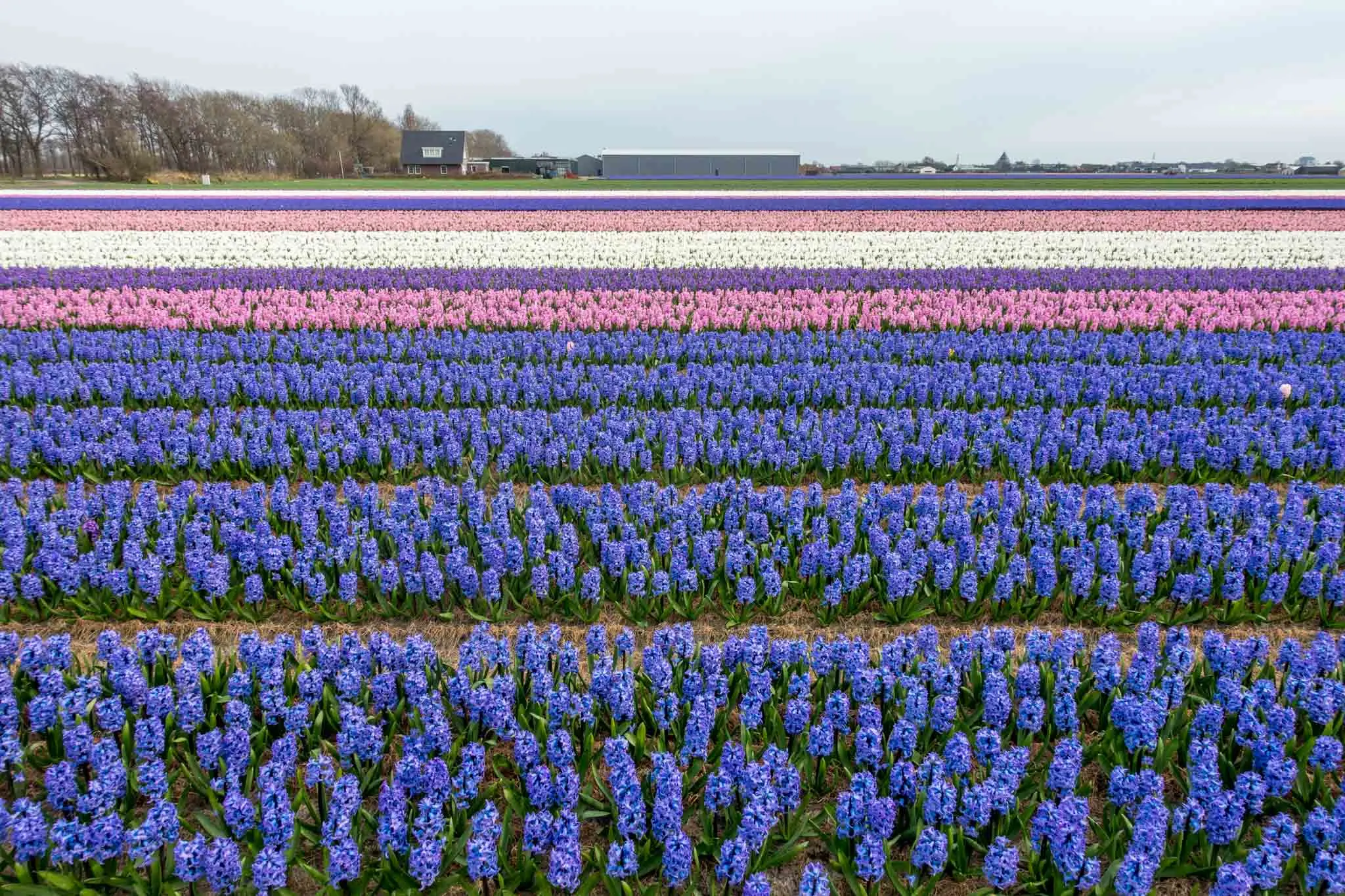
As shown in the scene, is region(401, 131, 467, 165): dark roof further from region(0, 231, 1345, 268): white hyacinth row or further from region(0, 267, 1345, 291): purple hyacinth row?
region(0, 267, 1345, 291): purple hyacinth row

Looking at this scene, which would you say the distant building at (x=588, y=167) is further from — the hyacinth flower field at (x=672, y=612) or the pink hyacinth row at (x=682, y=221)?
the hyacinth flower field at (x=672, y=612)

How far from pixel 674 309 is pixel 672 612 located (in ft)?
32.3

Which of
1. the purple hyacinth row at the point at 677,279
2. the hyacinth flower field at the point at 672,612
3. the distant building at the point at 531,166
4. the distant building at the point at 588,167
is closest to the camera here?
the hyacinth flower field at the point at 672,612

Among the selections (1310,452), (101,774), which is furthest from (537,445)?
(1310,452)

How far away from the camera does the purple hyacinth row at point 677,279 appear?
17406mm

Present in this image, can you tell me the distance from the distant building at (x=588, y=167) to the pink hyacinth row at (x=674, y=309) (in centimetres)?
6664

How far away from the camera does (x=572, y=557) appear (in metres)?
6.44

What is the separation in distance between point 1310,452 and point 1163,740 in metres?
5.92

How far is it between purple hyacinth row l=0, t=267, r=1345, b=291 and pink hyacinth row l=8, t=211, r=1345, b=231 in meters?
10.7

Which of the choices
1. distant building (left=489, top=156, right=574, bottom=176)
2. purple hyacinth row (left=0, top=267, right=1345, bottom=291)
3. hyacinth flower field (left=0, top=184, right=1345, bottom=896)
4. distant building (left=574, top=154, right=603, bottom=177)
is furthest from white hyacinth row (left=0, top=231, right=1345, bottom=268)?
distant building (left=489, top=156, right=574, bottom=176)

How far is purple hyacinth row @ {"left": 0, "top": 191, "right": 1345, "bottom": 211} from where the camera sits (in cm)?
3656

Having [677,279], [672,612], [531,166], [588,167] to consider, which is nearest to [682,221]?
[677,279]

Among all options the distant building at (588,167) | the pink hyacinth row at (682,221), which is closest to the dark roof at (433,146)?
the distant building at (588,167)

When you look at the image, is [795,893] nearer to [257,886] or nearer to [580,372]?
[257,886]
